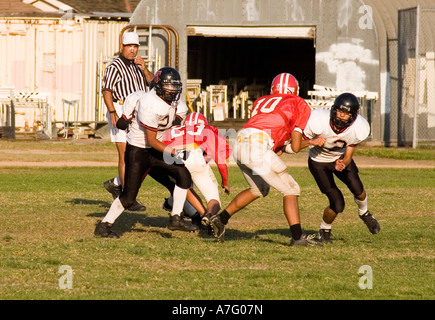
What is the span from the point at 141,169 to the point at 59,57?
20487 mm

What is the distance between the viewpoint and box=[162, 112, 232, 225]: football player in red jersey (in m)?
12.0

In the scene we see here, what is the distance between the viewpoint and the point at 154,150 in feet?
38.5

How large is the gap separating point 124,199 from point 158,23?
59.0ft

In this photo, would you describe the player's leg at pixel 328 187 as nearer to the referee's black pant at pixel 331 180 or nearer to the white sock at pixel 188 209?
the referee's black pant at pixel 331 180

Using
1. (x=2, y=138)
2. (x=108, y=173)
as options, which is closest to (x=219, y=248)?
(x=108, y=173)

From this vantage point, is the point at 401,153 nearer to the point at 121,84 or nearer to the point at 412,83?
the point at 412,83

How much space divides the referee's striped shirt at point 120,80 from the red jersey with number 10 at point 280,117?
3.13m

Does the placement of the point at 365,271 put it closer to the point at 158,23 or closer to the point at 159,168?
the point at 159,168

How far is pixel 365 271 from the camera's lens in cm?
973

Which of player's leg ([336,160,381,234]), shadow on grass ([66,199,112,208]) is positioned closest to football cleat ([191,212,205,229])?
player's leg ([336,160,381,234])

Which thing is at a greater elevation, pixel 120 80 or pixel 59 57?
pixel 59 57

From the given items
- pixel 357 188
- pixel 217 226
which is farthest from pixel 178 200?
pixel 357 188

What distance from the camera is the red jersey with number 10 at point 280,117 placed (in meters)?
11.0

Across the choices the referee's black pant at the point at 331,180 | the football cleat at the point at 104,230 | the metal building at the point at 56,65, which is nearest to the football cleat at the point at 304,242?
the referee's black pant at the point at 331,180
